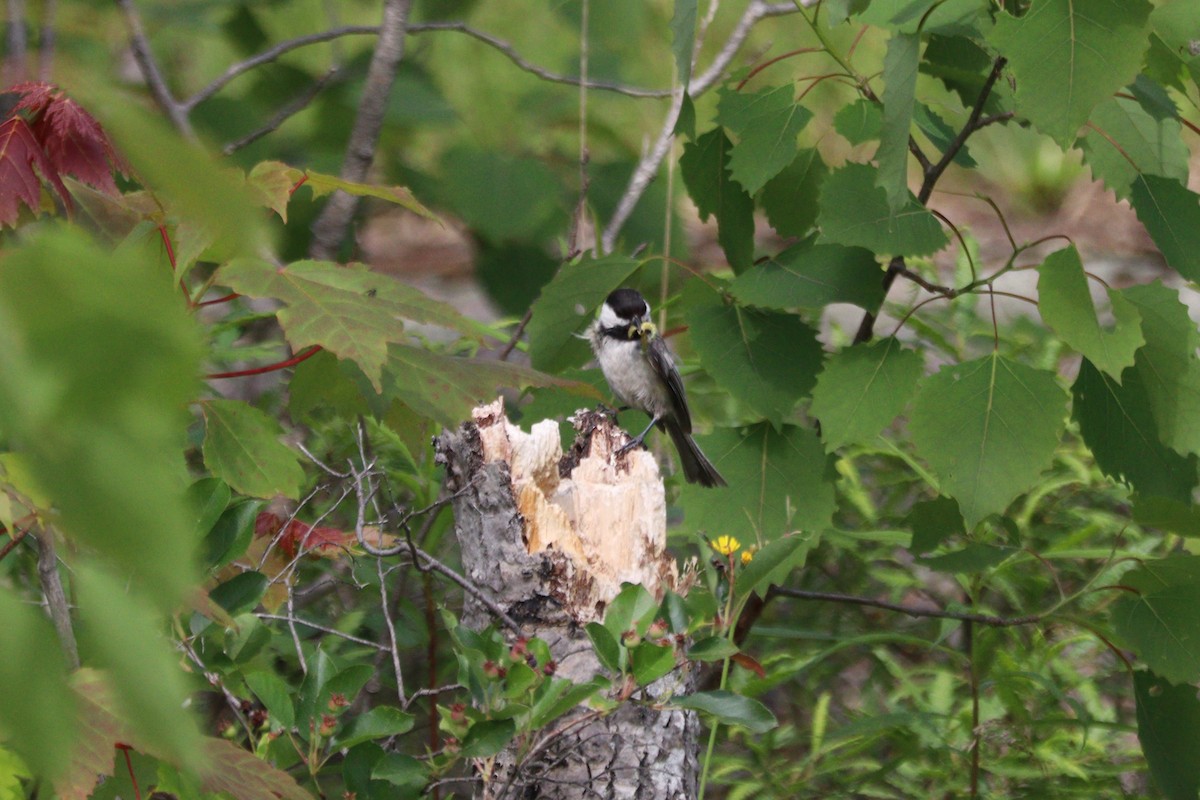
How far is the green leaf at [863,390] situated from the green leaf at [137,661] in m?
1.87

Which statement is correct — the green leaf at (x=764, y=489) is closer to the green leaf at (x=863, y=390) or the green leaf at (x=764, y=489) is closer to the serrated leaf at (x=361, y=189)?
the green leaf at (x=863, y=390)

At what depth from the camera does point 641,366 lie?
11.4 ft

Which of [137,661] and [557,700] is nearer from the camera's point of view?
[137,661]

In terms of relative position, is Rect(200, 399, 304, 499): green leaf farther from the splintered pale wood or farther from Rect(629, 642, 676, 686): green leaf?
Rect(629, 642, 676, 686): green leaf

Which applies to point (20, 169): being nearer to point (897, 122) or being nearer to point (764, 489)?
point (897, 122)

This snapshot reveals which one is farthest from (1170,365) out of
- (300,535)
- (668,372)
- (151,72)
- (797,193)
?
(151,72)

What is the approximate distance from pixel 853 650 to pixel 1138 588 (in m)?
1.35

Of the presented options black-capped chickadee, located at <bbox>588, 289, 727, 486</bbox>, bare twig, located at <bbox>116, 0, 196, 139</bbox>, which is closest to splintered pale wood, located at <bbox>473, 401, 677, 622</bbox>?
bare twig, located at <bbox>116, 0, 196, 139</bbox>

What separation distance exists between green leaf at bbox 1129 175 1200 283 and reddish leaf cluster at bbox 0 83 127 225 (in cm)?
168

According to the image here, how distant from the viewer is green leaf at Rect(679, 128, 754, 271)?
2.44 meters

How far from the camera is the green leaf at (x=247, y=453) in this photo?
169 cm

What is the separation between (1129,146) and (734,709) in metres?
1.38

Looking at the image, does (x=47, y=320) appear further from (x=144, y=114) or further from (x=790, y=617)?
(x=790, y=617)

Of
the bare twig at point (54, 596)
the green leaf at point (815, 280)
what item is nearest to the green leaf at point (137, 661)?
the bare twig at point (54, 596)
